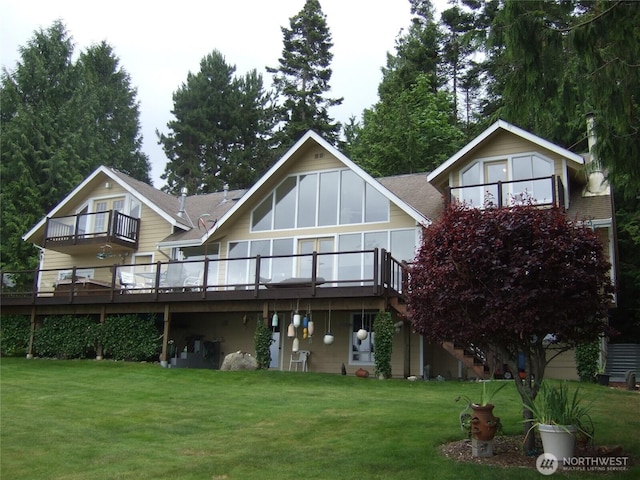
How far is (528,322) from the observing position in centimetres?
685

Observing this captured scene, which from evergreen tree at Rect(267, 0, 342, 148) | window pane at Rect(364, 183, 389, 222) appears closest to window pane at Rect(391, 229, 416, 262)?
window pane at Rect(364, 183, 389, 222)

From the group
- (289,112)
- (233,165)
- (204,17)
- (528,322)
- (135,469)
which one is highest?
(289,112)

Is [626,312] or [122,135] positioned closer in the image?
[626,312]

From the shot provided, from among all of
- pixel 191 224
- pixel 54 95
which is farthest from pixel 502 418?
pixel 54 95

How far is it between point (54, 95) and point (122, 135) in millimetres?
7443

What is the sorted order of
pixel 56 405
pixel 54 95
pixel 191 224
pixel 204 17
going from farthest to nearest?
pixel 54 95 < pixel 191 224 < pixel 204 17 < pixel 56 405

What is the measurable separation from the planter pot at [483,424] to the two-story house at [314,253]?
26.9 feet

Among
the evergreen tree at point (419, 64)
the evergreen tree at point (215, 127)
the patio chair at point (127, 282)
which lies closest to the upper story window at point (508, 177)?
the patio chair at point (127, 282)

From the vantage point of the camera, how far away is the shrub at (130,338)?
18.6 m

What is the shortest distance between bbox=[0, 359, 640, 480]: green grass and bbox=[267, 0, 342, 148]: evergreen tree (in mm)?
26703

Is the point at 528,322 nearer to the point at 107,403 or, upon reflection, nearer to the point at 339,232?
the point at 107,403

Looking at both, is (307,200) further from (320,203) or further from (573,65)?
(573,65)

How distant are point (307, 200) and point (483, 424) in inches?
532

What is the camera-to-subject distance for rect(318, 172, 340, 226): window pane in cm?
1964
